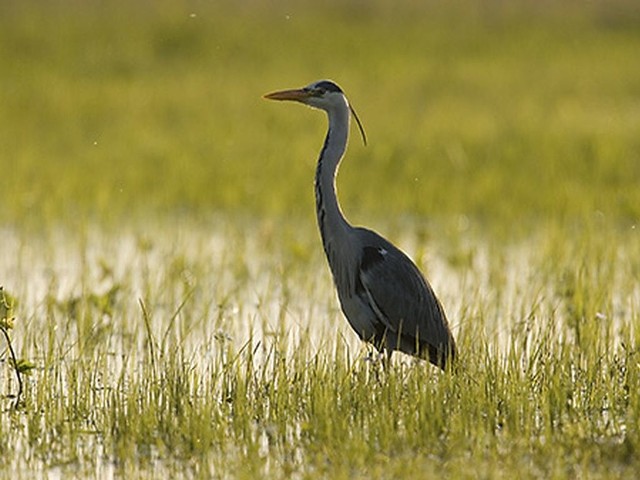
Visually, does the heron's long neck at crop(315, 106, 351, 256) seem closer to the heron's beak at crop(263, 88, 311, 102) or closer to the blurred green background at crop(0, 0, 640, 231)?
the heron's beak at crop(263, 88, 311, 102)

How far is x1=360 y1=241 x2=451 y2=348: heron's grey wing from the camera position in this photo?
20.1 ft

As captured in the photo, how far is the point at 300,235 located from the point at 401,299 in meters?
3.57

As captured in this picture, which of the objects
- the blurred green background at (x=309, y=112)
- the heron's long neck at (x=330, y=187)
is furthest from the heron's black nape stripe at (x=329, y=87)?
the blurred green background at (x=309, y=112)

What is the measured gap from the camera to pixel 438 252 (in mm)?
9172

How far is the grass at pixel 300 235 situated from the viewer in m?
5.10

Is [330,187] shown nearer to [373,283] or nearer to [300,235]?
[373,283]

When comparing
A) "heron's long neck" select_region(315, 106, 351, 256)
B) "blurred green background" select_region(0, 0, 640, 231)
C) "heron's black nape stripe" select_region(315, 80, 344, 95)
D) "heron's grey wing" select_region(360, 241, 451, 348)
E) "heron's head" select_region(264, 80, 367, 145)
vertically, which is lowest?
"heron's grey wing" select_region(360, 241, 451, 348)

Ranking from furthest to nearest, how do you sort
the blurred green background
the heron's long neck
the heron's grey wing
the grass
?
the blurred green background → the heron's long neck → the heron's grey wing → the grass

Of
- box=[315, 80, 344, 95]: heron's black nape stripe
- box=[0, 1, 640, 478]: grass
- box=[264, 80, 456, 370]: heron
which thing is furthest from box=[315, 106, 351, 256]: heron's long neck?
box=[0, 1, 640, 478]: grass

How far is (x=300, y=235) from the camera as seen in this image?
9633 millimetres

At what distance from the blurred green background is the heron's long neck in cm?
391

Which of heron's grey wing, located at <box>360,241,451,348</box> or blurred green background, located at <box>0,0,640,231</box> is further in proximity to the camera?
blurred green background, located at <box>0,0,640,231</box>

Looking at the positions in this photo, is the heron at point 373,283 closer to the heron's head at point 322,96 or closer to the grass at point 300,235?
the heron's head at point 322,96

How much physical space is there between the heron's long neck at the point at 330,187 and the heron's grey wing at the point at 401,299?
0.68 ft
